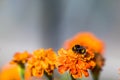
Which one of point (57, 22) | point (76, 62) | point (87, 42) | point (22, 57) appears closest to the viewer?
point (76, 62)

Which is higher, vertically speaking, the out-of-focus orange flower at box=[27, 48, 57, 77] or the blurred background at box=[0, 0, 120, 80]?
the blurred background at box=[0, 0, 120, 80]

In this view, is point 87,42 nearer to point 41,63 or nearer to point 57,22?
point 41,63

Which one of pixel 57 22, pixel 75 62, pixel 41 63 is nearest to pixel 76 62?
pixel 75 62

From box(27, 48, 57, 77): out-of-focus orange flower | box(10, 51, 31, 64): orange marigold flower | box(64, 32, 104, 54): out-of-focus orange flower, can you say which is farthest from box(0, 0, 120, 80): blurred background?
box(27, 48, 57, 77): out-of-focus orange flower

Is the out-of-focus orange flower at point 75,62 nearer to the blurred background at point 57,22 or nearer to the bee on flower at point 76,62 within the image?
the bee on flower at point 76,62

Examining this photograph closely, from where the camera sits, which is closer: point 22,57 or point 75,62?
point 75,62

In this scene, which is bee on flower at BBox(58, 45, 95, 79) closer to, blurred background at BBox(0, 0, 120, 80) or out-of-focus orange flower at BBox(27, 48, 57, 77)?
out-of-focus orange flower at BBox(27, 48, 57, 77)
